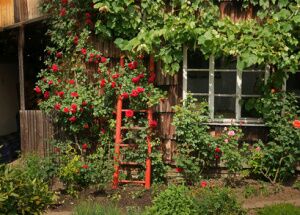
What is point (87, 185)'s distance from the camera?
646 cm

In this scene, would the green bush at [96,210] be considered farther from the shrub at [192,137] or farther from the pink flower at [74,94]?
the pink flower at [74,94]

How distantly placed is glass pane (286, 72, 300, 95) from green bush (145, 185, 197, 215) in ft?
9.02

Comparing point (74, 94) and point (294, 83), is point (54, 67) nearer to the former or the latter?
point (74, 94)

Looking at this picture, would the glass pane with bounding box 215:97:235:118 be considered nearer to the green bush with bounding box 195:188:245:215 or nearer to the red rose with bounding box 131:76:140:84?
the red rose with bounding box 131:76:140:84

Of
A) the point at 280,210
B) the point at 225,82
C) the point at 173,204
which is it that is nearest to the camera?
the point at 173,204

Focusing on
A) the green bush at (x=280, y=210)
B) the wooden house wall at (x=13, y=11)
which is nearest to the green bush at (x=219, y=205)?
the green bush at (x=280, y=210)

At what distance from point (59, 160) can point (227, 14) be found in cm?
352

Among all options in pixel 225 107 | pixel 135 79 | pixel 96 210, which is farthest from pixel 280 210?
pixel 135 79

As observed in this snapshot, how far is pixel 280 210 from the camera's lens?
510 cm

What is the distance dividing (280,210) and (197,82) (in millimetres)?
2468

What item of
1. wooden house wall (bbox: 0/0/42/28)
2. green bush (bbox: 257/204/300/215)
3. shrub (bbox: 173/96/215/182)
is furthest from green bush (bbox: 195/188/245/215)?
wooden house wall (bbox: 0/0/42/28)

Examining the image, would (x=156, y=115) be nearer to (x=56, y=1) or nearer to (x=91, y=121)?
(x=91, y=121)

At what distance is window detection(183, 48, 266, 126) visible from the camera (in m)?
6.61

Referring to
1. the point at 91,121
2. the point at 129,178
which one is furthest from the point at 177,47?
the point at 129,178
